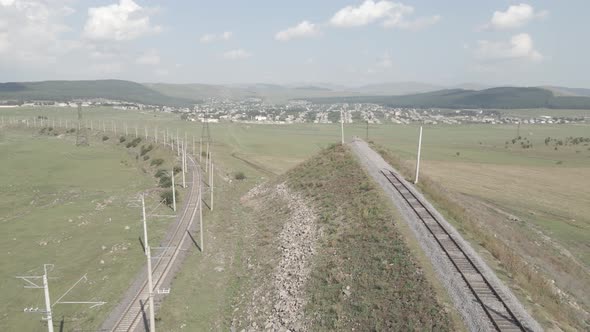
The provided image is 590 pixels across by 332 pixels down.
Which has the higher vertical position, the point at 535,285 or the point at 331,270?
the point at 535,285

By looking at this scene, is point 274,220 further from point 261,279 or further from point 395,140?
point 395,140

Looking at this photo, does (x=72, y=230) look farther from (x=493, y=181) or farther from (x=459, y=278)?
(x=493, y=181)

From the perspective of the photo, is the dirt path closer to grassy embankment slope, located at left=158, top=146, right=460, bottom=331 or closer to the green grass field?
grassy embankment slope, located at left=158, top=146, right=460, bottom=331

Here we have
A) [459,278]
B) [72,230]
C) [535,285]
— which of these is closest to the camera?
[459,278]

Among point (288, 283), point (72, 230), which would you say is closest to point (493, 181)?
point (288, 283)

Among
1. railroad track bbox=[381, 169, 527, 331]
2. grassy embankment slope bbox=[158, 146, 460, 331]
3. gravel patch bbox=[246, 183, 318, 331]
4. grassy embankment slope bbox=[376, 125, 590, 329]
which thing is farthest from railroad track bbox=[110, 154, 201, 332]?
grassy embankment slope bbox=[376, 125, 590, 329]

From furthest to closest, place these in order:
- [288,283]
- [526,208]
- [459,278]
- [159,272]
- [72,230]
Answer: [526,208]
[72,230]
[159,272]
[288,283]
[459,278]

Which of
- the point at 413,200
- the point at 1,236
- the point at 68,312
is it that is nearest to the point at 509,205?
the point at 413,200

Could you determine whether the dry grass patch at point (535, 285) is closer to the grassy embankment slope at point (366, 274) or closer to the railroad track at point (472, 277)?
the railroad track at point (472, 277)
